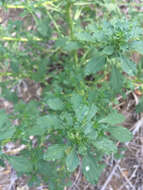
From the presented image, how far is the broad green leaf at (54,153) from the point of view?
4.98 ft

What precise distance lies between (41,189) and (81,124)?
1.52 meters

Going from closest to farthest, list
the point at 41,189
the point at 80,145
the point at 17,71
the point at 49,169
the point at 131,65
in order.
Answer: the point at 80,145 < the point at 131,65 < the point at 49,169 < the point at 17,71 < the point at 41,189

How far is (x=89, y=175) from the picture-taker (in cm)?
155

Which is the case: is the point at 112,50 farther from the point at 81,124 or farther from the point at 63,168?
the point at 63,168

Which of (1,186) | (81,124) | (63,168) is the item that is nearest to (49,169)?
(63,168)

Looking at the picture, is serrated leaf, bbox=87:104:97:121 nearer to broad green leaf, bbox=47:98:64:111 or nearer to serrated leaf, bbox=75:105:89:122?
serrated leaf, bbox=75:105:89:122

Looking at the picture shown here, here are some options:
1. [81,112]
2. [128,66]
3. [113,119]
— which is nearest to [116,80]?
[128,66]

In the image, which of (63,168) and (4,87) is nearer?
(63,168)

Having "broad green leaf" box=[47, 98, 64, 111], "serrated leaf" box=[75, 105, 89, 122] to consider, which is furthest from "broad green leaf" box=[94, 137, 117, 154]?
"broad green leaf" box=[47, 98, 64, 111]

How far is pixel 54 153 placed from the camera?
5.04 ft

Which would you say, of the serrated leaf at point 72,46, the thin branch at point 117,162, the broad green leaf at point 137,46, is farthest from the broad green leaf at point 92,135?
the thin branch at point 117,162

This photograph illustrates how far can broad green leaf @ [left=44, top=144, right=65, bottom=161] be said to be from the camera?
1.52 meters

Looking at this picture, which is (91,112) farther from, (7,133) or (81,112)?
(7,133)

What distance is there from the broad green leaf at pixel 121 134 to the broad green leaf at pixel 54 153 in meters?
0.37
